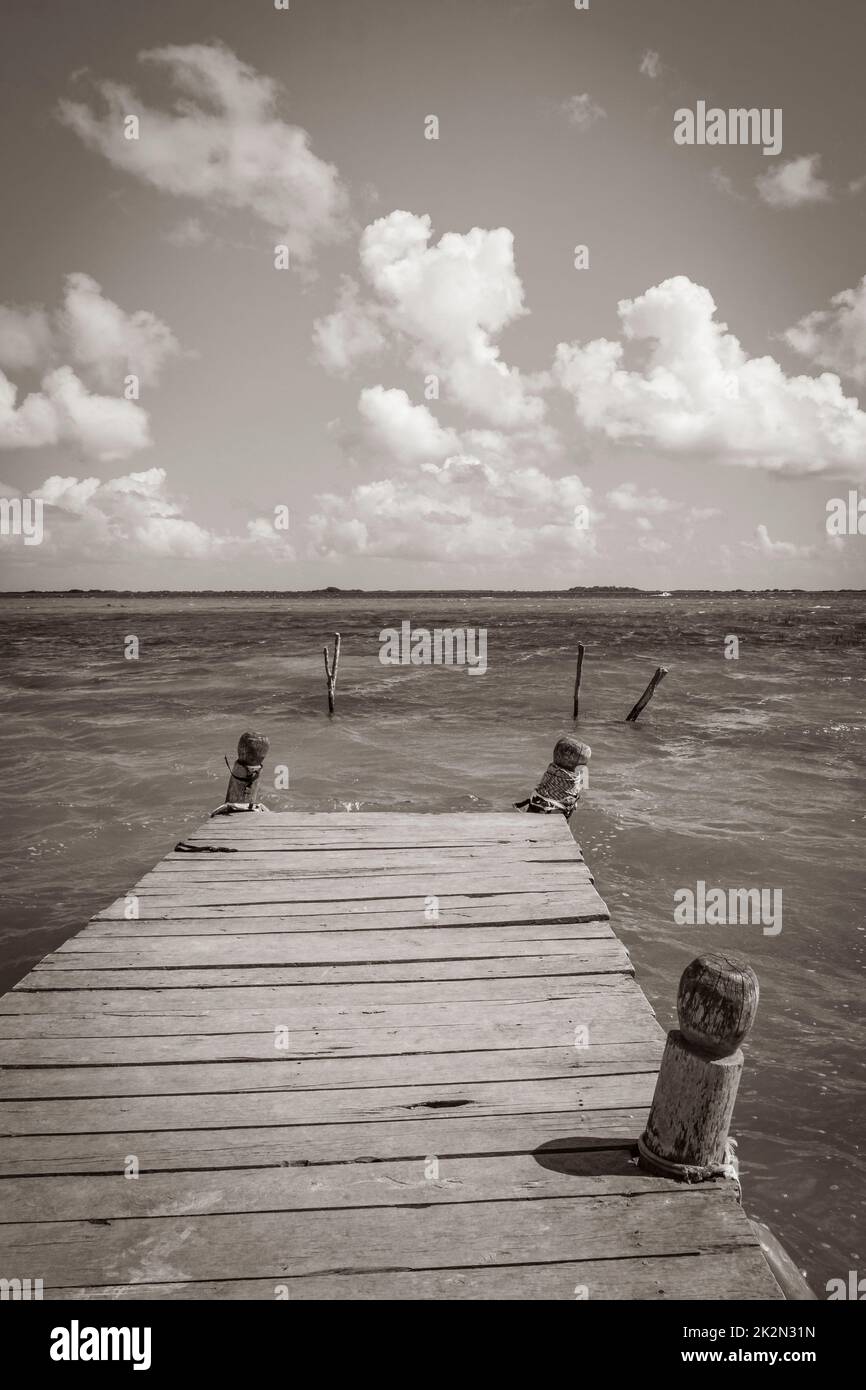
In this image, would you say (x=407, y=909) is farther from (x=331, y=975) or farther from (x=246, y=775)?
(x=246, y=775)

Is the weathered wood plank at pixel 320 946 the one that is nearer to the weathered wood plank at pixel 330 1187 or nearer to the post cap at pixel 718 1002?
the weathered wood plank at pixel 330 1187

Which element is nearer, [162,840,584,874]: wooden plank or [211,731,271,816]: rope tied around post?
[162,840,584,874]: wooden plank

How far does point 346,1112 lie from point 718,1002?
172 cm

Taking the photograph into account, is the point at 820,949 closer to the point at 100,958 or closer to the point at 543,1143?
the point at 543,1143

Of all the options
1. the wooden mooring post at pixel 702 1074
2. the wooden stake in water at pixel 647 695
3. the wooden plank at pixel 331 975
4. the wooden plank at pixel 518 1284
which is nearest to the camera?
the wooden plank at pixel 518 1284

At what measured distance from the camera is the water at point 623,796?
16.5ft

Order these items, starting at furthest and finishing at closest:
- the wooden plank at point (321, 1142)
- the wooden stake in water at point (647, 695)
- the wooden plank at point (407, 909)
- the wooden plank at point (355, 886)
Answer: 1. the wooden stake in water at point (647, 695)
2. the wooden plank at point (355, 886)
3. the wooden plank at point (407, 909)
4. the wooden plank at point (321, 1142)

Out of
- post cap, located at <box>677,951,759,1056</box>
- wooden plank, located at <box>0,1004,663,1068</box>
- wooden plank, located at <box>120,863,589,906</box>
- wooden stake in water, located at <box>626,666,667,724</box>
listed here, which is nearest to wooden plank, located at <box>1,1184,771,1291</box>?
post cap, located at <box>677,951,759,1056</box>

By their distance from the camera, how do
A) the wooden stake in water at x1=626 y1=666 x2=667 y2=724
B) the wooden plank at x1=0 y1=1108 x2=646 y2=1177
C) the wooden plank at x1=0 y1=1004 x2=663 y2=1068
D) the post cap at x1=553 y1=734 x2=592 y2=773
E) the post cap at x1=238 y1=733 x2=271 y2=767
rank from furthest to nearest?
the wooden stake in water at x1=626 y1=666 x2=667 y2=724 → the post cap at x1=238 y1=733 x2=271 y2=767 → the post cap at x1=553 y1=734 x2=592 y2=773 → the wooden plank at x1=0 y1=1004 x2=663 y2=1068 → the wooden plank at x1=0 y1=1108 x2=646 y2=1177

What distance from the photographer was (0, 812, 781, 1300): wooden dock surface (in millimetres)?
2369

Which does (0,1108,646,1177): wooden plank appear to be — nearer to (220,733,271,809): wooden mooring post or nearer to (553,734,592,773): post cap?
(553,734,592,773): post cap

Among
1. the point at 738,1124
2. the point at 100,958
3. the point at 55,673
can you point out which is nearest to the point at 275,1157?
the point at 100,958

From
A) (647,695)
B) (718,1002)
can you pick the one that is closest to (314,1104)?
(718,1002)

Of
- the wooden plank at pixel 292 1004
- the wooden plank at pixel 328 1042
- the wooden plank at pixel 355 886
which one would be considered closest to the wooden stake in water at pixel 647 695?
the wooden plank at pixel 355 886
